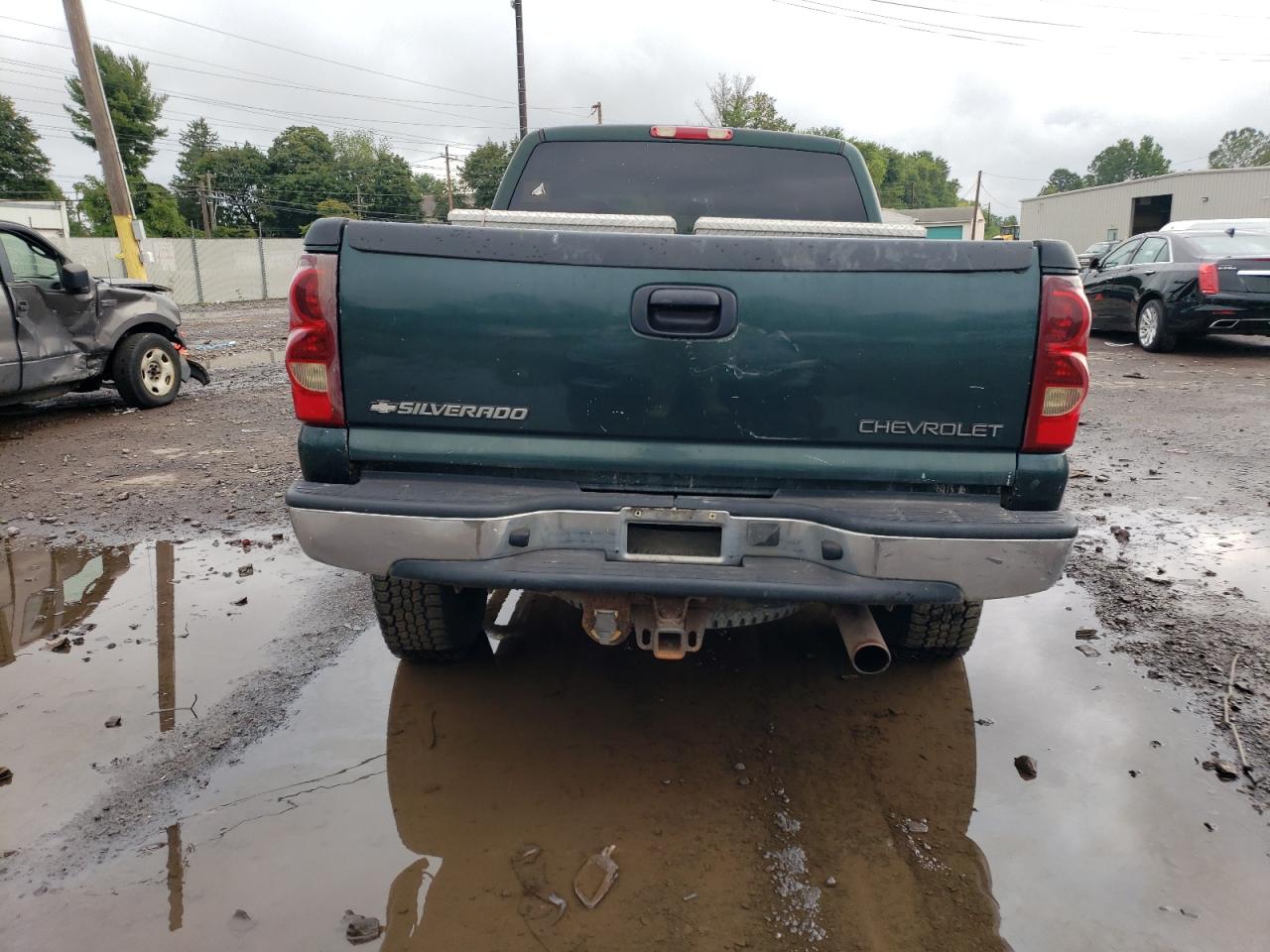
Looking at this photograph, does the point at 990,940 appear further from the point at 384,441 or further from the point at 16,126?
the point at 16,126

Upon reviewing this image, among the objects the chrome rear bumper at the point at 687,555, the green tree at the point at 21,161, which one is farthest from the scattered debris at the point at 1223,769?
the green tree at the point at 21,161

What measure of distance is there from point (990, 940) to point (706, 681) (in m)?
1.47

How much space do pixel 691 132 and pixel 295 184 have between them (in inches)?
2946

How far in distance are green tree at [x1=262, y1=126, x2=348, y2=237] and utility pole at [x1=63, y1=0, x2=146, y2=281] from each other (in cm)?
5875

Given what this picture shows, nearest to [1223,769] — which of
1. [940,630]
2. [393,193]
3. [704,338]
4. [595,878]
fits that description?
[940,630]

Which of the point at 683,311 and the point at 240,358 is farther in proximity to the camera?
the point at 240,358

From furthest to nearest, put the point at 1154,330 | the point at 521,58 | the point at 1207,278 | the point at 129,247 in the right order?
the point at 521,58
the point at 129,247
the point at 1154,330
the point at 1207,278

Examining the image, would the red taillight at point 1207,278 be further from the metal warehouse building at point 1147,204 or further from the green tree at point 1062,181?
the green tree at point 1062,181

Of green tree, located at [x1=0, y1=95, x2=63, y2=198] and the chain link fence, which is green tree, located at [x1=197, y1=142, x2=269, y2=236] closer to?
green tree, located at [x1=0, y1=95, x2=63, y2=198]

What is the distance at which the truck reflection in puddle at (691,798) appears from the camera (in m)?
2.21

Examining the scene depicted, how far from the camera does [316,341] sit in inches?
99.3

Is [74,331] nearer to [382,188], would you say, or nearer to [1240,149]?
[382,188]

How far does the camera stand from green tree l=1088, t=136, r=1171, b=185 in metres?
131

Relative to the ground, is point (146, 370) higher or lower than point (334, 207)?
lower
